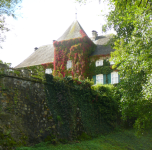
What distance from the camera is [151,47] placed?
30.6 feet

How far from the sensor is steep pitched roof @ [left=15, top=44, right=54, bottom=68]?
92.0 ft

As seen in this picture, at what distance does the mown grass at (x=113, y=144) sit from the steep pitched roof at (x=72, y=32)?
44.2 feet

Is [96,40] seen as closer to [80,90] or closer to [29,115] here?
[80,90]

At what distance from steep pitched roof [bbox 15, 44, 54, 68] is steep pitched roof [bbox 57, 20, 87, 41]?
3.11 m

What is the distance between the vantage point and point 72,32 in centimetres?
2672

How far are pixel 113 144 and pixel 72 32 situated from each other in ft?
54.3

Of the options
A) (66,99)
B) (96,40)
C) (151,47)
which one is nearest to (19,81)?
(66,99)

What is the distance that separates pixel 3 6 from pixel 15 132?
6393 millimetres

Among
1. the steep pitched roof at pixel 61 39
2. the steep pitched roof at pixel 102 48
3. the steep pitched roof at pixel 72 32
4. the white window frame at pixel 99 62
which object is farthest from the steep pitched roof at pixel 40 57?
the white window frame at pixel 99 62

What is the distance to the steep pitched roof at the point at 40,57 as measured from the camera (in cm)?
2805

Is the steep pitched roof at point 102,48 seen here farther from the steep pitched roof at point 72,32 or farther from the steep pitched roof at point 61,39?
the steep pitched roof at point 72,32

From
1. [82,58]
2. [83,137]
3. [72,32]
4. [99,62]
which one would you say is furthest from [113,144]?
[72,32]

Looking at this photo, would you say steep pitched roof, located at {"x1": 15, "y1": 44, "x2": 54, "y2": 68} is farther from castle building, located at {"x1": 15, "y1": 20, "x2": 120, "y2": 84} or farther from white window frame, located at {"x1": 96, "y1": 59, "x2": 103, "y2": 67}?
white window frame, located at {"x1": 96, "y1": 59, "x2": 103, "y2": 67}

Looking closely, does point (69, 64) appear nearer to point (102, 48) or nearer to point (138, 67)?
point (102, 48)
